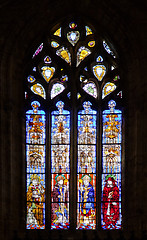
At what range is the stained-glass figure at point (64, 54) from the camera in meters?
15.3

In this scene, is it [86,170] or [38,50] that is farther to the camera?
[38,50]

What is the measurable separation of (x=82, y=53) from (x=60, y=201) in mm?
3475

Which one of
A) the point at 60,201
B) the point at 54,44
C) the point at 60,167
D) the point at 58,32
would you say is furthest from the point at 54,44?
the point at 60,201

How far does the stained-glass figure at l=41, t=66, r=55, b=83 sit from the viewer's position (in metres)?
15.2

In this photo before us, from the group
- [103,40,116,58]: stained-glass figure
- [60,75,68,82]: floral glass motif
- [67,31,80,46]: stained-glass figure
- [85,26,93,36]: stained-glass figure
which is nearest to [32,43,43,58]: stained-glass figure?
[67,31,80,46]: stained-glass figure

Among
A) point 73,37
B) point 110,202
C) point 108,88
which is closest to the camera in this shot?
point 110,202

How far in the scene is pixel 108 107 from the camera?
49.3 ft

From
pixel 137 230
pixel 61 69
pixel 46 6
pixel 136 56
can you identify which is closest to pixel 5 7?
pixel 46 6

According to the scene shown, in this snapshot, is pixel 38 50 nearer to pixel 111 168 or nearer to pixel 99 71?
pixel 99 71

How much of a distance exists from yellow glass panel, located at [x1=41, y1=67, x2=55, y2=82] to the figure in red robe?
2695 millimetres

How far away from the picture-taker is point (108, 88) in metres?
15.2

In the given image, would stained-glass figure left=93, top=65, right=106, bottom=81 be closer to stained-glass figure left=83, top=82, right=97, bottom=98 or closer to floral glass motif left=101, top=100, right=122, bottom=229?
stained-glass figure left=83, top=82, right=97, bottom=98

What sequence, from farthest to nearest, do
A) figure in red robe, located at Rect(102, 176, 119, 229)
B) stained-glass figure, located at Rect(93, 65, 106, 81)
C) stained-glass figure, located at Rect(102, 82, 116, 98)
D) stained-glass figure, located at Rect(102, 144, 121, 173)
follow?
stained-glass figure, located at Rect(93, 65, 106, 81) < stained-glass figure, located at Rect(102, 82, 116, 98) < stained-glass figure, located at Rect(102, 144, 121, 173) < figure in red robe, located at Rect(102, 176, 119, 229)

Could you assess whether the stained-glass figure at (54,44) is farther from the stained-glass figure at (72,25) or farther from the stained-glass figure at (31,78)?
the stained-glass figure at (31,78)
